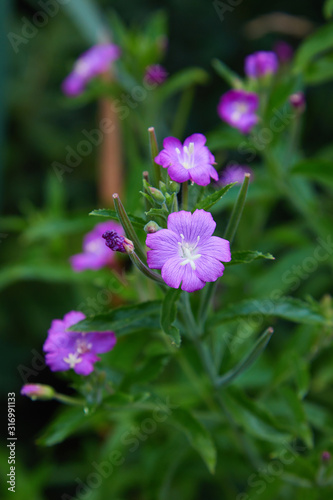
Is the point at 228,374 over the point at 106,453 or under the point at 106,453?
over

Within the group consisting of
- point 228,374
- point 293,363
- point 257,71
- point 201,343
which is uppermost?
point 257,71

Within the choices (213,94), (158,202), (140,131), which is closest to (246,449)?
(158,202)

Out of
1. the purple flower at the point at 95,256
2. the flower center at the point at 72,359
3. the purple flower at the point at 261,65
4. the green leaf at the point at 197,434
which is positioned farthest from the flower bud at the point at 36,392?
the purple flower at the point at 261,65

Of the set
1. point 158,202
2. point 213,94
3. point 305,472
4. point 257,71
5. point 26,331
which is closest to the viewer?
point 158,202

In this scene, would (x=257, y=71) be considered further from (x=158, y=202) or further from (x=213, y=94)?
(x=213, y=94)

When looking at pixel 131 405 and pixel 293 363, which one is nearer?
pixel 131 405

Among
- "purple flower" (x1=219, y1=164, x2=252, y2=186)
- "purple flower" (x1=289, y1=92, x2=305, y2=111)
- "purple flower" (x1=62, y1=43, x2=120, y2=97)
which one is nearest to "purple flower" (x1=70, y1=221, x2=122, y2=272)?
"purple flower" (x1=219, y1=164, x2=252, y2=186)

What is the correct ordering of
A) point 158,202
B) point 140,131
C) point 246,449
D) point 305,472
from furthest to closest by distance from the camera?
point 140,131 < point 246,449 < point 305,472 < point 158,202
